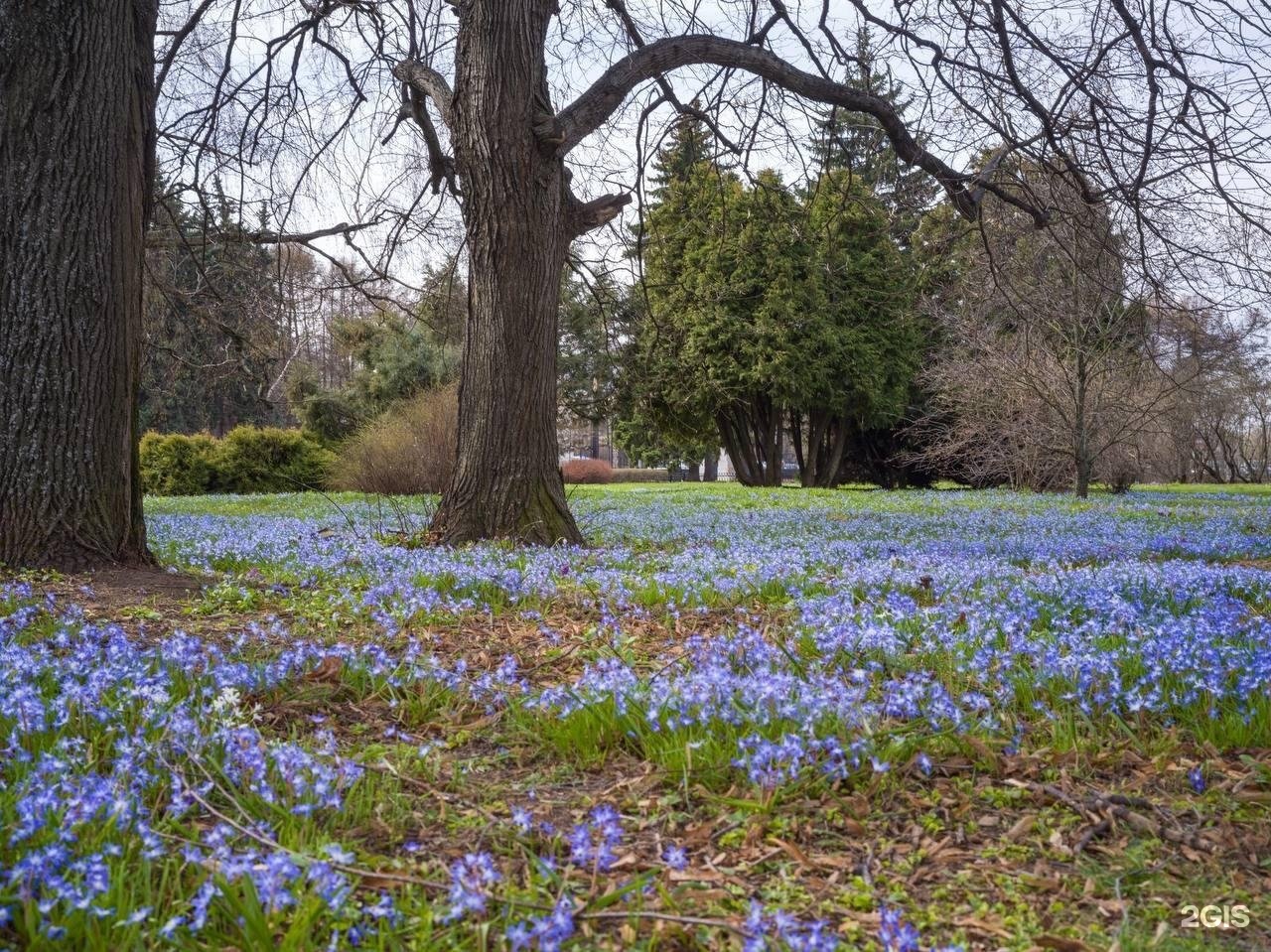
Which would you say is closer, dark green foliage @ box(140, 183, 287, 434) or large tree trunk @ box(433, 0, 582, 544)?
large tree trunk @ box(433, 0, 582, 544)

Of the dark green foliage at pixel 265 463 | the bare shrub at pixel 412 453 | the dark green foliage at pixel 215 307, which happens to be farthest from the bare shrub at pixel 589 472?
the dark green foliage at pixel 215 307

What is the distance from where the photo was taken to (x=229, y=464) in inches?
856

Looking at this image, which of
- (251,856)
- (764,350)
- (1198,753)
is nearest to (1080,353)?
(764,350)

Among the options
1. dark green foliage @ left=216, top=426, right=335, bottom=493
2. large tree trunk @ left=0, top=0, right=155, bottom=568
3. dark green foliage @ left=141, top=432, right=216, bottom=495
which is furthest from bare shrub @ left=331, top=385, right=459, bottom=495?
large tree trunk @ left=0, top=0, right=155, bottom=568

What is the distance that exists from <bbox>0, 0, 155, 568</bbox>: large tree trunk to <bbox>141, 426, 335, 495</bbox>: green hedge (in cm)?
1692

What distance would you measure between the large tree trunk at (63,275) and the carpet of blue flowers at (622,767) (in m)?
0.69

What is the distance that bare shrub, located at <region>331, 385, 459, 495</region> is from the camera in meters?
18.8

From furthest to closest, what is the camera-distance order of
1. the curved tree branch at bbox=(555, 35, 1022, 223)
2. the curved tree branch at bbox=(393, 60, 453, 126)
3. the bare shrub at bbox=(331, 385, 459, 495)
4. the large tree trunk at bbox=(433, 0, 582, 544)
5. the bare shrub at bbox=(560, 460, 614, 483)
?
the bare shrub at bbox=(560, 460, 614, 483) < the bare shrub at bbox=(331, 385, 459, 495) < the curved tree branch at bbox=(393, 60, 453, 126) < the curved tree branch at bbox=(555, 35, 1022, 223) < the large tree trunk at bbox=(433, 0, 582, 544)

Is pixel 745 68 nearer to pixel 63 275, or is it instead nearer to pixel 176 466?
pixel 63 275

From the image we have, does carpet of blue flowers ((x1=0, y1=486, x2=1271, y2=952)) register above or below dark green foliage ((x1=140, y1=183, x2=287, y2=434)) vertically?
below

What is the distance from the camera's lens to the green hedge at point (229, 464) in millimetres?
21438

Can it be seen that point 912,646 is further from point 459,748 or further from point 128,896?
point 128,896

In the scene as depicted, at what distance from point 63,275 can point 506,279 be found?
298 cm

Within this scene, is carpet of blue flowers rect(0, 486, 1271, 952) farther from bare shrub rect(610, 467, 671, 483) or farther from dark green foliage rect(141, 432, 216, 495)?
bare shrub rect(610, 467, 671, 483)
